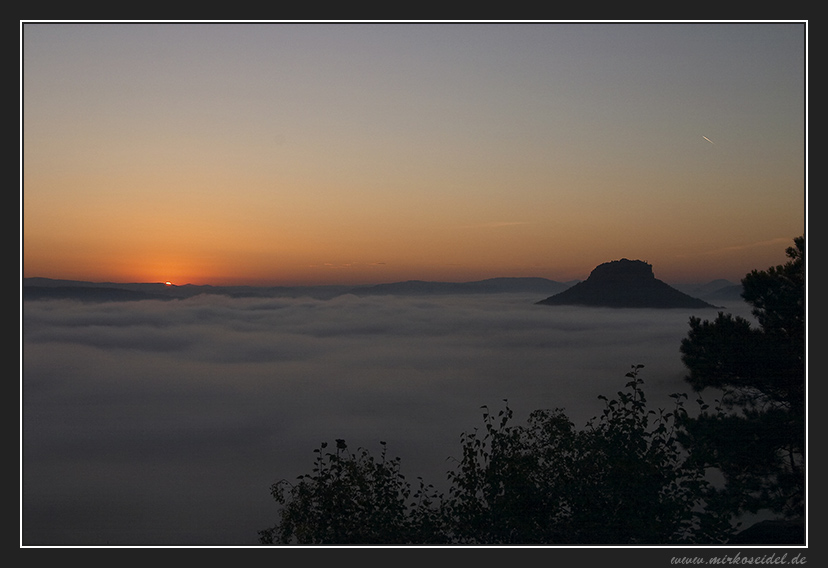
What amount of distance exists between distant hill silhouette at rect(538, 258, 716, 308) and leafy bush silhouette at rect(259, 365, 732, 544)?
339 cm

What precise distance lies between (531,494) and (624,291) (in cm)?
528

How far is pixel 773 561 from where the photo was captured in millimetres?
4578

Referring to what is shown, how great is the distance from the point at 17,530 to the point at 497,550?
374 cm

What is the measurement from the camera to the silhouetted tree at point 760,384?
6.49 metres

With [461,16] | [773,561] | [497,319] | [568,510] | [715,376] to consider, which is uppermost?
[461,16]

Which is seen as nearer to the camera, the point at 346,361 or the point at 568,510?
the point at 568,510

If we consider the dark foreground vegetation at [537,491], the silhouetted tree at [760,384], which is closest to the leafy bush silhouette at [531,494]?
the dark foreground vegetation at [537,491]

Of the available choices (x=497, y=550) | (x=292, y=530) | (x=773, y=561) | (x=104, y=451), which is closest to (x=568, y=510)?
(x=497, y=550)

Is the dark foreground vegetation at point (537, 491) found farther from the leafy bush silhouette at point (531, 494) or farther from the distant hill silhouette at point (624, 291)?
the distant hill silhouette at point (624, 291)

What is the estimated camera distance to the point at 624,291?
9164 mm

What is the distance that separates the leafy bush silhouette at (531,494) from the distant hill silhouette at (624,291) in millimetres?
3394

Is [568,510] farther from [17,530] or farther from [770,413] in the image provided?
[17,530]

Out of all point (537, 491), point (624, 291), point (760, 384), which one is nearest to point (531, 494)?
point (537, 491)

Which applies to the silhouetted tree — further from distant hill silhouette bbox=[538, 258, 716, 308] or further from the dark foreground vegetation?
the dark foreground vegetation
